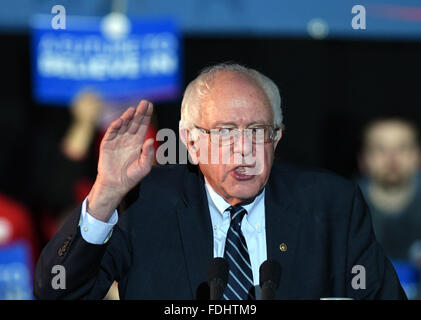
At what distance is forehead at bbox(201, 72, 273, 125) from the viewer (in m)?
2.17

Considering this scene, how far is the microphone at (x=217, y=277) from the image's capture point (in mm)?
1771

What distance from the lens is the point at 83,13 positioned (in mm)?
5531

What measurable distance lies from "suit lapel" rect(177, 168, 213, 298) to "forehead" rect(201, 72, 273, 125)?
0.28 m

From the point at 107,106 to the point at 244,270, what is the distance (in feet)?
11.6

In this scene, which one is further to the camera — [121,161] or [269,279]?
[121,161]

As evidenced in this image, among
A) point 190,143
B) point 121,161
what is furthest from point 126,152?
point 190,143

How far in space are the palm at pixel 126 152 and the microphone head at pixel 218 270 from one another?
415 mm

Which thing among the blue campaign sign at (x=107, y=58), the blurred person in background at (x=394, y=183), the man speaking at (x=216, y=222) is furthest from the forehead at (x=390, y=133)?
the man speaking at (x=216, y=222)

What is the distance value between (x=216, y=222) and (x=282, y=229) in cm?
22

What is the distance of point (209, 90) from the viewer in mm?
2242

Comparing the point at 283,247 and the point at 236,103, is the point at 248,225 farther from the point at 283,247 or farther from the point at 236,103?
the point at 236,103

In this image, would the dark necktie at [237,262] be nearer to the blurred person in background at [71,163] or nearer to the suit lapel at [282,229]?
the suit lapel at [282,229]
